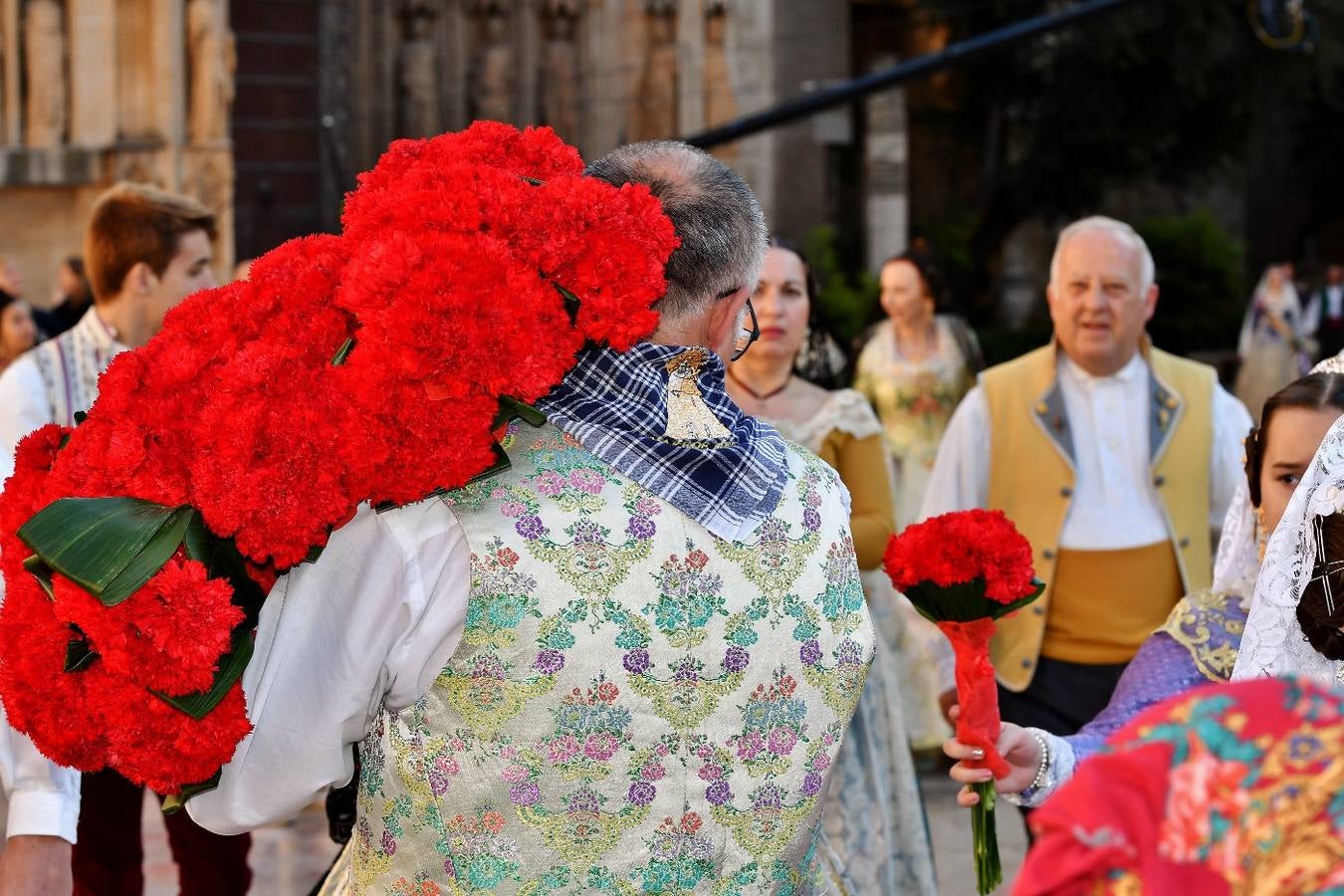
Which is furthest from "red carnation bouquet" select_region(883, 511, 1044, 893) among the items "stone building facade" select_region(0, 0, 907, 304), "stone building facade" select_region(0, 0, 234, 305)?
"stone building facade" select_region(0, 0, 907, 304)

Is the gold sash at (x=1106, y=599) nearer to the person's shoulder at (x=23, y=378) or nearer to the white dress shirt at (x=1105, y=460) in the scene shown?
the white dress shirt at (x=1105, y=460)

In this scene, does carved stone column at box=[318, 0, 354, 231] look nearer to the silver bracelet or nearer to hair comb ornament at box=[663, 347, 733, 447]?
the silver bracelet

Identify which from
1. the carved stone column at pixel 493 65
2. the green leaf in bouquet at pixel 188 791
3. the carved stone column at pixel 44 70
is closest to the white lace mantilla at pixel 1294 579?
the green leaf in bouquet at pixel 188 791

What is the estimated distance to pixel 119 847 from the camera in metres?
4.26

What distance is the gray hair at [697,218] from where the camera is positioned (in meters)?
2.57

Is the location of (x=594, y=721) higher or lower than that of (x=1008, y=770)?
higher

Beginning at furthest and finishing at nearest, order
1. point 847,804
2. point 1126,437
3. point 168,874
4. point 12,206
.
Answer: point 12,206
point 168,874
point 1126,437
point 847,804

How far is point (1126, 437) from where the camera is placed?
5027 millimetres

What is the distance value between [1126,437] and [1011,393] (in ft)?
1.12

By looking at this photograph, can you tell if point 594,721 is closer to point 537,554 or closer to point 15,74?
point 537,554

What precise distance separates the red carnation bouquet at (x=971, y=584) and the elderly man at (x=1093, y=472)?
1920mm

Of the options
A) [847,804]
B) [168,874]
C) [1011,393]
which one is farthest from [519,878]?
[168,874]

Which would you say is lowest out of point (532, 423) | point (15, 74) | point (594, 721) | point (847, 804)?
point (847, 804)

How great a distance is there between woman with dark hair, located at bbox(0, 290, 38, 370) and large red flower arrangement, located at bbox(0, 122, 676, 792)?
664 centimetres
